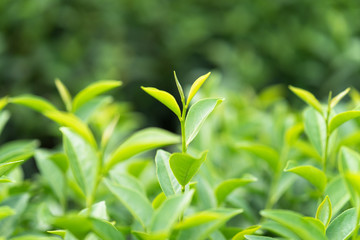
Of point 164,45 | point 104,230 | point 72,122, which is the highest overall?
point 72,122

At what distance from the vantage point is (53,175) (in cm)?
112

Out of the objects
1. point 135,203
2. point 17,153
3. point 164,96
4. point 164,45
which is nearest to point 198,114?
point 164,96

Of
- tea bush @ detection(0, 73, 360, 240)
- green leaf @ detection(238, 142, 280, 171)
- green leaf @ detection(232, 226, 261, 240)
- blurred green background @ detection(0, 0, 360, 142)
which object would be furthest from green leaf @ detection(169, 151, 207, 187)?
blurred green background @ detection(0, 0, 360, 142)

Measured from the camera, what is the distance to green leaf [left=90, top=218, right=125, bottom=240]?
67 centimetres

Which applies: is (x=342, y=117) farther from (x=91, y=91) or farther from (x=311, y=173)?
(x=91, y=91)

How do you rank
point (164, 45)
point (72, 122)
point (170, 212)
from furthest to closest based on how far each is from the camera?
point (164, 45) → point (72, 122) → point (170, 212)

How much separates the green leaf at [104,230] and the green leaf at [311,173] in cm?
32

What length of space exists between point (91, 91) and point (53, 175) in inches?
10.8

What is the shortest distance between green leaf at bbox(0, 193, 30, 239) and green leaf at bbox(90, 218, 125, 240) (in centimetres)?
33

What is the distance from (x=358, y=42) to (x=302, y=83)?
61 cm

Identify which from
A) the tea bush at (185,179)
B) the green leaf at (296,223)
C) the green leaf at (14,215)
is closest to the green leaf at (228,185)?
the tea bush at (185,179)

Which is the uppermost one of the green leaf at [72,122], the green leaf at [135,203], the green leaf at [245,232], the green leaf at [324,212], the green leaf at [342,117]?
the green leaf at [342,117]

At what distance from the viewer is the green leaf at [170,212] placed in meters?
0.62

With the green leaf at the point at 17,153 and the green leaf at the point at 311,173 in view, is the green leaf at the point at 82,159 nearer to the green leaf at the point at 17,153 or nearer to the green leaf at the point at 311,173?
the green leaf at the point at 17,153
